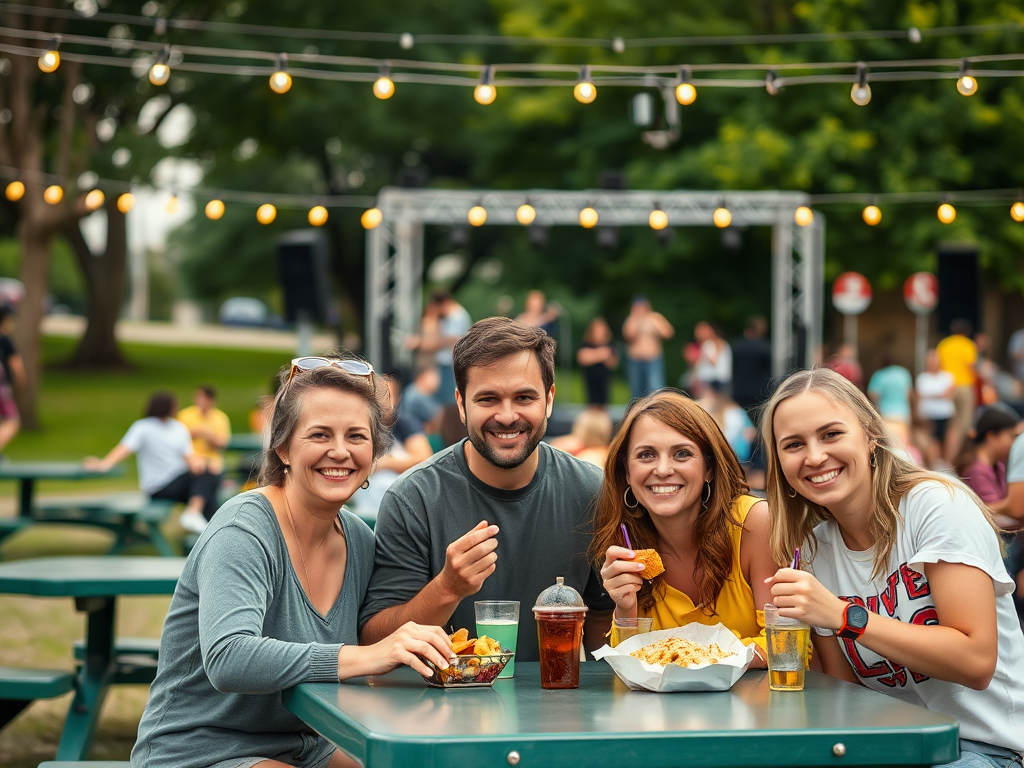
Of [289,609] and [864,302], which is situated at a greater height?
[864,302]

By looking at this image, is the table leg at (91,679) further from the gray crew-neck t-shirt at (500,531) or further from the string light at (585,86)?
the string light at (585,86)

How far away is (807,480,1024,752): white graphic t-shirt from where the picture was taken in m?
2.37

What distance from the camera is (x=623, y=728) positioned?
1.86 meters

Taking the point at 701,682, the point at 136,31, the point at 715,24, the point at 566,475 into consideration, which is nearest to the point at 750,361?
the point at 715,24

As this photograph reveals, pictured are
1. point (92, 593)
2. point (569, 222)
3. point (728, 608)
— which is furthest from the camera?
point (569, 222)

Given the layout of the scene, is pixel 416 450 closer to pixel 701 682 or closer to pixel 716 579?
pixel 716 579

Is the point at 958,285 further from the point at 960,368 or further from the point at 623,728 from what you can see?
the point at 623,728

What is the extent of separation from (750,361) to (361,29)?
1142cm

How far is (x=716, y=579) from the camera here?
267 cm

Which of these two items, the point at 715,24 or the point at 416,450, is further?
the point at 715,24

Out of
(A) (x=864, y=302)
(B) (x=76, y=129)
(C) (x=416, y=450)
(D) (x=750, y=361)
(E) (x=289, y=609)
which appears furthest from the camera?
(B) (x=76, y=129)

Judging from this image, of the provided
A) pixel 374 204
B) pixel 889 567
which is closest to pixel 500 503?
pixel 889 567

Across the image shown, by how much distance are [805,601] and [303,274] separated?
11.1m

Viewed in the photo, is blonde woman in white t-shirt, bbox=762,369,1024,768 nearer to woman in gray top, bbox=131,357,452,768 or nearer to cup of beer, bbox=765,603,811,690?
cup of beer, bbox=765,603,811,690
